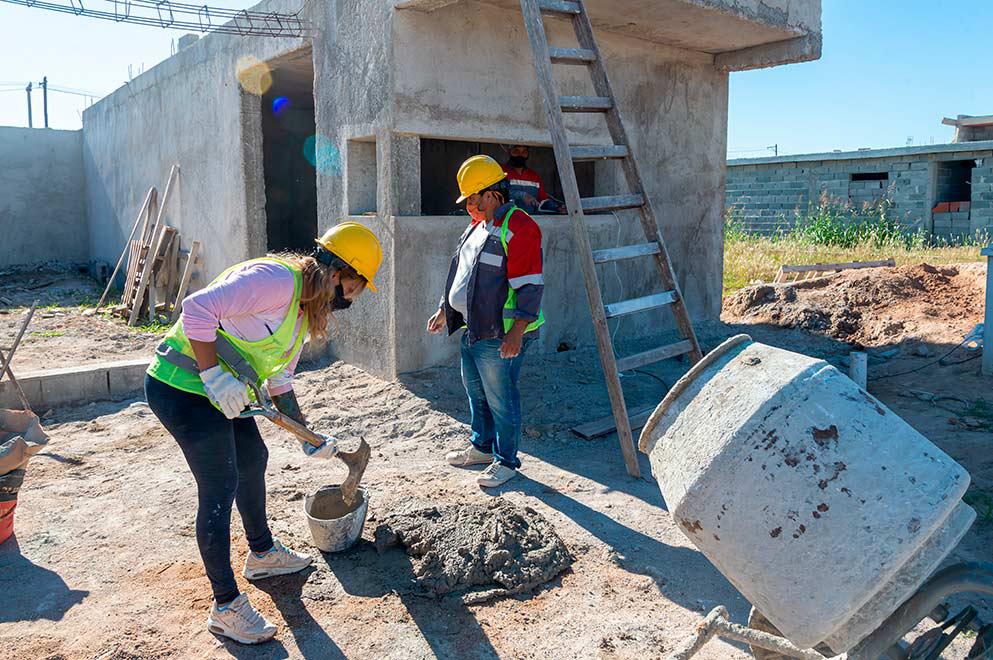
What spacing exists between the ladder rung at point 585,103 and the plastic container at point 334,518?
2.53 m

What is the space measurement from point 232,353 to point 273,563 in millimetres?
1076

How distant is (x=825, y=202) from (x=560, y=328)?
1317 cm

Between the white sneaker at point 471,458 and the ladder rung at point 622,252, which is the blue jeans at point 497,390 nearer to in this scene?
the white sneaker at point 471,458

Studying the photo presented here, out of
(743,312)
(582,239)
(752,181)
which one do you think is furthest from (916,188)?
(582,239)

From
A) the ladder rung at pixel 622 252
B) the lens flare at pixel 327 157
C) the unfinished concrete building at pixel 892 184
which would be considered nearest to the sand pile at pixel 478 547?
the ladder rung at pixel 622 252

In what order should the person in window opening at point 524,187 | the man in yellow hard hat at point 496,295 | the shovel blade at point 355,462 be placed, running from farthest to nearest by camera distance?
the person in window opening at point 524,187 < the man in yellow hard hat at point 496,295 < the shovel blade at point 355,462

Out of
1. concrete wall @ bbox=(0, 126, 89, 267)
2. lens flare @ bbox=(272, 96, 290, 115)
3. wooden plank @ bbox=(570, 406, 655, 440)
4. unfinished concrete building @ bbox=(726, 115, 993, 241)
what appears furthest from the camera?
unfinished concrete building @ bbox=(726, 115, 993, 241)

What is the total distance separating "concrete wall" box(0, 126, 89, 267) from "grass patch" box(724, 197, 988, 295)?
1251 cm

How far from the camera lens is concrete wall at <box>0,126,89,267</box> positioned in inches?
582

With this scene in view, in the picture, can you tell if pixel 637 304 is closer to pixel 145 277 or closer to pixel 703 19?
pixel 703 19

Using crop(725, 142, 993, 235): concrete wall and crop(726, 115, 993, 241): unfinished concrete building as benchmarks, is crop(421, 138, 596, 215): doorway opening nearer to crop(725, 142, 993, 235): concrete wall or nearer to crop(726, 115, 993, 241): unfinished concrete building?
crop(726, 115, 993, 241): unfinished concrete building

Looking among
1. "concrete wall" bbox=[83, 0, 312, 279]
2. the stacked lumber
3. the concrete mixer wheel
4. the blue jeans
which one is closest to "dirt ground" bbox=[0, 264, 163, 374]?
the stacked lumber

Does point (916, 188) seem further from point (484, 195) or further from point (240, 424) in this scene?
point (240, 424)

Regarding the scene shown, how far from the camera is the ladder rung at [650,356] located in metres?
4.46
